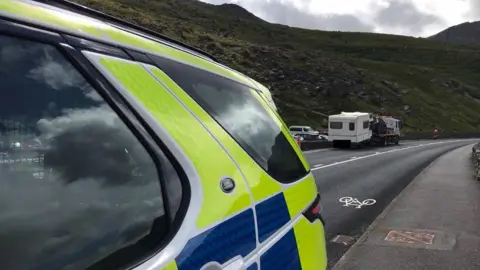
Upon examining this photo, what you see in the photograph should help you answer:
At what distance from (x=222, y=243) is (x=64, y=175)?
0.63 metres

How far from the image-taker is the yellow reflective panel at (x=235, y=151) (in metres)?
2.19

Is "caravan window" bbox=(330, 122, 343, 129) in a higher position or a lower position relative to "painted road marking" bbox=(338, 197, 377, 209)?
lower

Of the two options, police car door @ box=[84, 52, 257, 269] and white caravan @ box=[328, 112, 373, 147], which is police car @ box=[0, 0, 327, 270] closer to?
police car door @ box=[84, 52, 257, 269]

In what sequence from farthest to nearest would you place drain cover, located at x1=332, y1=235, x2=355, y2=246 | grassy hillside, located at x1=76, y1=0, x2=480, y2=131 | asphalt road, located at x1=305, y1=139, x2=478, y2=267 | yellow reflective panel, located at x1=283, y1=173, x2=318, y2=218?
grassy hillside, located at x1=76, y1=0, x2=480, y2=131 < asphalt road, located at x1=305, y1=139, x2=478, y2=267 < drain cover, located at x1=332, y1=235, x2=355, y2=246 < yellow reflective panel, located at x1=283, y1=173, x2=318, y2=218

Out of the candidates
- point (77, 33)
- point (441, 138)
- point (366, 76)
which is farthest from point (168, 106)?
point (366, 76)

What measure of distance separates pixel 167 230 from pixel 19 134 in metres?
0.56

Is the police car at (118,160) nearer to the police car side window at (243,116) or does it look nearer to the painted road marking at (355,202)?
the police car side window at (243,116)

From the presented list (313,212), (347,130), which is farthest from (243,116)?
(347,130)

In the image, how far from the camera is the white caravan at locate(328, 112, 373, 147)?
129 feet

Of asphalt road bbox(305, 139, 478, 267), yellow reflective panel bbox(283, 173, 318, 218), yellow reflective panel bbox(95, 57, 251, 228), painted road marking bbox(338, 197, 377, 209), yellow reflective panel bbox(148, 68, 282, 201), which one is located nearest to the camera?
yellow reflective panel bbox(95, 57, 251, 228)

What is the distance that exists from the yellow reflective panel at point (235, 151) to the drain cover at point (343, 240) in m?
5.36

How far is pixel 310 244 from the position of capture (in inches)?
117

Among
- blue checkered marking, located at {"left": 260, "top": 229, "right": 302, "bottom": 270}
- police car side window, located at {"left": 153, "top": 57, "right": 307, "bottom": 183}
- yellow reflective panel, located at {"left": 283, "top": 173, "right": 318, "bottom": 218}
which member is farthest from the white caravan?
blue checkered marking, located at {"left": 260, "top": 229, "right": 302, "bottom": 270}

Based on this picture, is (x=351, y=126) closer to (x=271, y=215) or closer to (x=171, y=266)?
(x=271, y=215)
